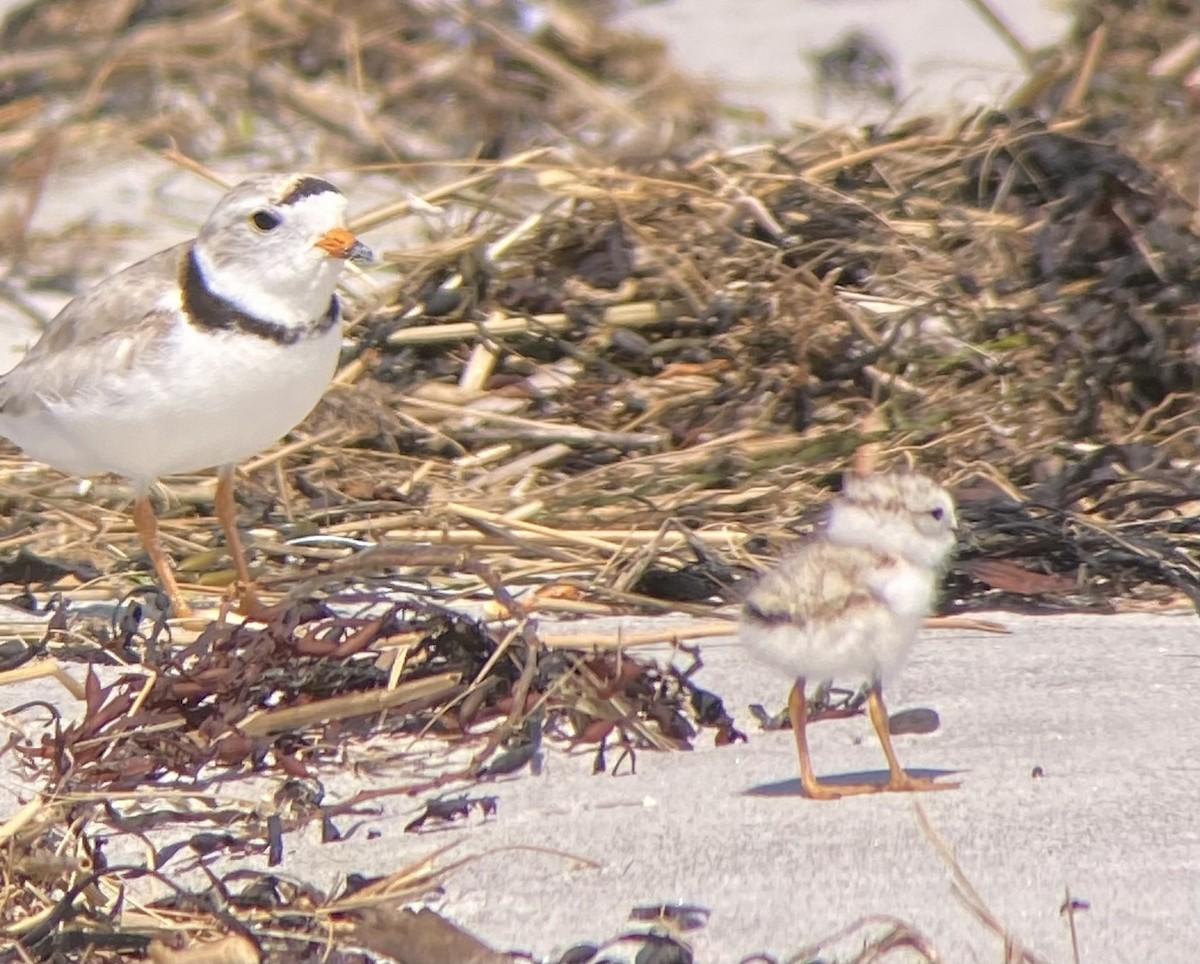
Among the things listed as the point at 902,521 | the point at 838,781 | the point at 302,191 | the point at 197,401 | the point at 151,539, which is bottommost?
the point at 151,539

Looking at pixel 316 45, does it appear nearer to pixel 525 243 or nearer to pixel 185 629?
pixel 525 243

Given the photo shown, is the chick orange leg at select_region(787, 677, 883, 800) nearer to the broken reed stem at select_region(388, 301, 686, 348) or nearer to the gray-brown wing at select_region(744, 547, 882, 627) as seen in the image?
the gray-brown wing at select_region(744, 547, 882, 627)

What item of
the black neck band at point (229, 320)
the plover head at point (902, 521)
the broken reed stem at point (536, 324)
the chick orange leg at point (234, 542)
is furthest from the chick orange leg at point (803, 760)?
the broken reed stem at point (536, 324)

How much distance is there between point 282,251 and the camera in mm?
3648

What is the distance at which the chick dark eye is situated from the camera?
366 centimetres

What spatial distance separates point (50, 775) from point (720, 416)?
80.9 inches

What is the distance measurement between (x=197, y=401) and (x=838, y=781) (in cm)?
137

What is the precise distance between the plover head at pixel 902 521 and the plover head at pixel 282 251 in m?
1.12

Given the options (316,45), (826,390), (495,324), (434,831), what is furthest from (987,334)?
(316,45)

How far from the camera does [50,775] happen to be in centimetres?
278

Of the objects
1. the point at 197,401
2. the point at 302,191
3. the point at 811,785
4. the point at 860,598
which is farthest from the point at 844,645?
the point at 302,191

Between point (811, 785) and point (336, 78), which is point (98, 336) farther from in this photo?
point (336, 78)

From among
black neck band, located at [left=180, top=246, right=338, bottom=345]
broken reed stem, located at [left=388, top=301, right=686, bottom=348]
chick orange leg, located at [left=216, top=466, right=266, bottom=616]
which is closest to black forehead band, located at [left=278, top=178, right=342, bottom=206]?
black neck band, located at [left=180, top=246, right=338, bottom=345]

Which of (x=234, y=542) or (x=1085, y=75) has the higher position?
(x=1085, y=75)
